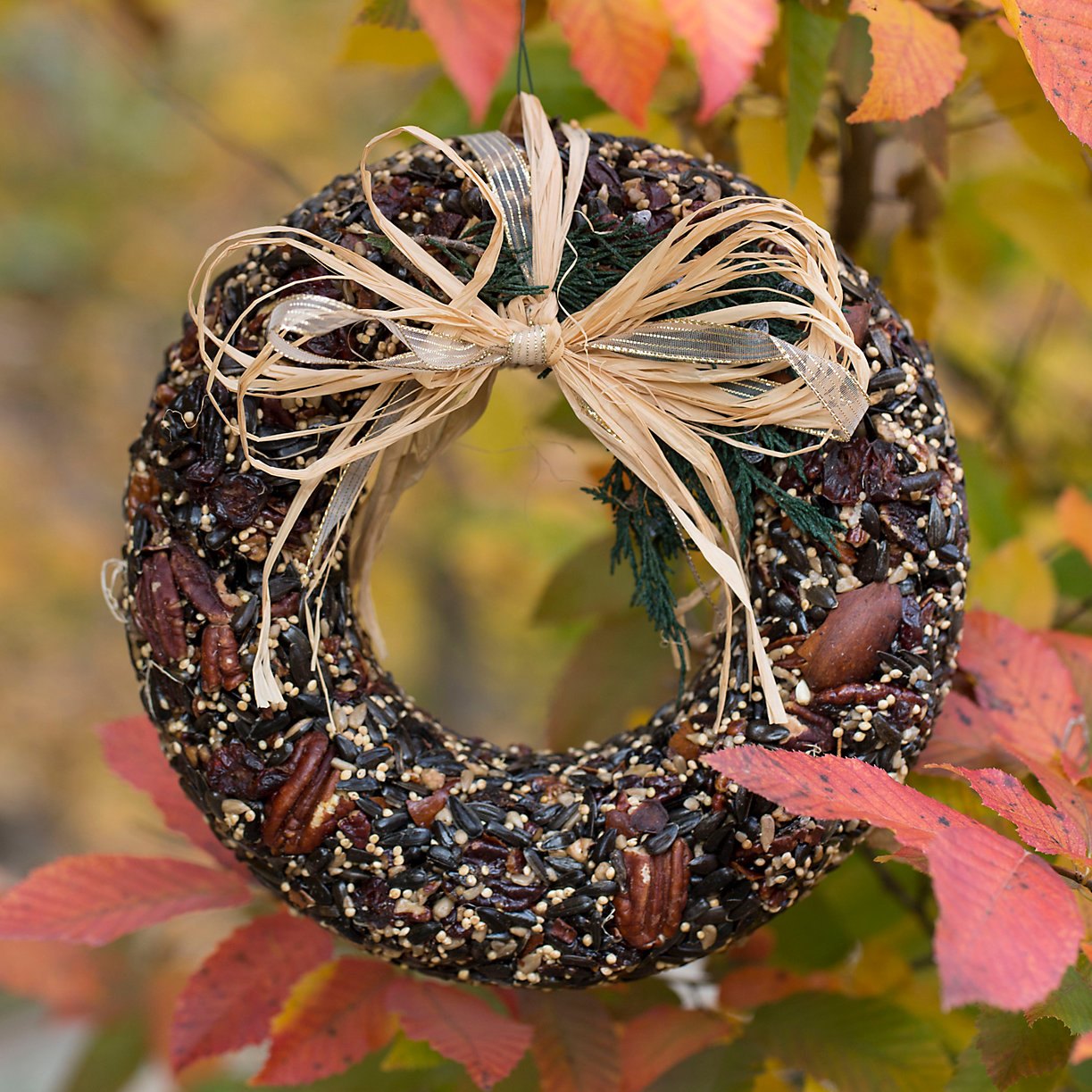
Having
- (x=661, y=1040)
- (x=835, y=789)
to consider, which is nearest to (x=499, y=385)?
(x=661, y=1040)

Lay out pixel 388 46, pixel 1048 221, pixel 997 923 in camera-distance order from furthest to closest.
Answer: pixel 1048 221 < pixel 388 46 < pixel 997 923

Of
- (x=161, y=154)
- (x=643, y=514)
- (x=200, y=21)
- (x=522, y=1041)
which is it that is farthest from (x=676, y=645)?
(x=161, y=154)

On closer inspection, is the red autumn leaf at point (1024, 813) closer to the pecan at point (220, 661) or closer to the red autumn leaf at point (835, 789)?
the red autumn leaf at point (835, 789)

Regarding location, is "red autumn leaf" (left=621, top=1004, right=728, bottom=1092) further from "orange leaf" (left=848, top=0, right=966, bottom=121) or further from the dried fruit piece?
"orange leaf" (left=848, top=0, right=966, bottom=121)

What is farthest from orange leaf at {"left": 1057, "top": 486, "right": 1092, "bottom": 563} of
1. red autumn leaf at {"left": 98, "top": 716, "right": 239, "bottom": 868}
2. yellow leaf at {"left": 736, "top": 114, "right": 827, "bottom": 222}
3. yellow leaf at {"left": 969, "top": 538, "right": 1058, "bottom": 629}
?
red autumn leaf at {"left": 98, "top": 716, "right": 239, "bottom": 868}

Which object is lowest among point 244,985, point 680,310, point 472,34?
point 244,985

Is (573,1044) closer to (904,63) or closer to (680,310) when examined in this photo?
(680,310)
